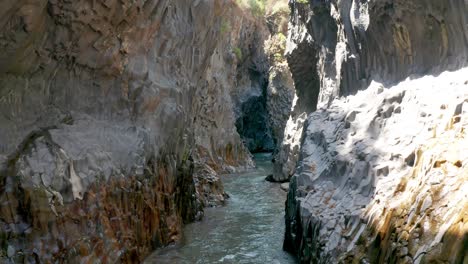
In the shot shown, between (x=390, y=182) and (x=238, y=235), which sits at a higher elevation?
(x=390, y=182)

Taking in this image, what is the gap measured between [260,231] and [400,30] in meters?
6.76

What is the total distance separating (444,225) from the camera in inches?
237

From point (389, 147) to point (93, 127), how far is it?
5848 mm

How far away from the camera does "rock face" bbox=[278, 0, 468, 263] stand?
259 inches

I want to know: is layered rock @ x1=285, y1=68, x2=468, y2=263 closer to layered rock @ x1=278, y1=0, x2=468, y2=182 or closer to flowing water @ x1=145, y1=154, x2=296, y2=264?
layered rock @ x1=278, y1=0, x2=468, y2=182

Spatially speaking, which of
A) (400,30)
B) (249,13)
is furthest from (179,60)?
(249,13)

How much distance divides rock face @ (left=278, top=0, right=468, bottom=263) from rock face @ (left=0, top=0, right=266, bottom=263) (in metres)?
3.63

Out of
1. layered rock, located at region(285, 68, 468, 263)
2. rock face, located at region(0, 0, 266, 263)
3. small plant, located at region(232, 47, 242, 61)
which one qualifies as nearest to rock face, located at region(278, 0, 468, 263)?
layered rock, located at region(285, 68, 468, 263)

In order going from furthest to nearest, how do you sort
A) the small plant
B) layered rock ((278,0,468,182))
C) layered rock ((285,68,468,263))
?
the small plant < layered rock ((278,0,468,182)) < layered rock ((285,68,468,263))

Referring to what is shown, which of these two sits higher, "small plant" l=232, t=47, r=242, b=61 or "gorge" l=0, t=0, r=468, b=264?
"small plant" l=232, t=47, r=242, b=61

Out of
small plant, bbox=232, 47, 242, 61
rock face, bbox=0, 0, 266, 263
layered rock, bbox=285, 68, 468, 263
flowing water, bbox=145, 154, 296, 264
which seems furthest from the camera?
small plant, bbox=232, 47, 242, 61

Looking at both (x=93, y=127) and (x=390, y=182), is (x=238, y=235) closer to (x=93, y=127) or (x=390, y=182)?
(x=93, y=127)

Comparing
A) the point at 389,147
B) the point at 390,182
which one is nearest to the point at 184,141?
the point at 389,147

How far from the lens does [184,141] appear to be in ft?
46.7
